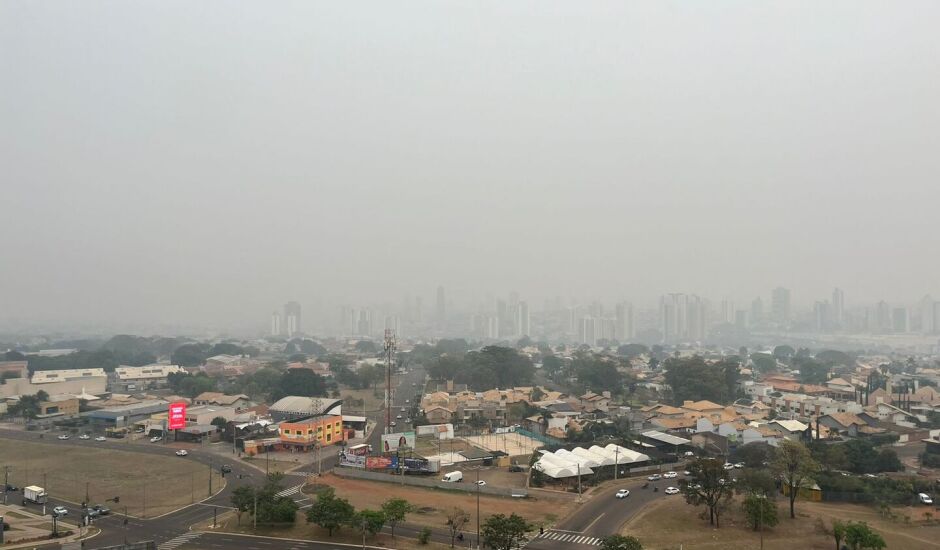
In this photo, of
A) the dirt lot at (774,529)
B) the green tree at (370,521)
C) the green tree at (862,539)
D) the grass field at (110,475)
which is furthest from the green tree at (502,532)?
the grass field at (110,475)

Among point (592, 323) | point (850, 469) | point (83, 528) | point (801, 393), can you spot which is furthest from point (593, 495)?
point (592, 323)

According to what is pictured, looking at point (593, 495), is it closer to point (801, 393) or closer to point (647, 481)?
point (647, 481)

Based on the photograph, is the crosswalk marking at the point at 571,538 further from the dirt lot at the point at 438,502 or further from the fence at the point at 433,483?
the fence at the point at 433,483

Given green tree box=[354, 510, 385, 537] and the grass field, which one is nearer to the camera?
green tree box=[354, 510, 385, 537]

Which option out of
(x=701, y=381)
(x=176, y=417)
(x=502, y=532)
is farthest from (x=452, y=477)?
(x=701, y=381)

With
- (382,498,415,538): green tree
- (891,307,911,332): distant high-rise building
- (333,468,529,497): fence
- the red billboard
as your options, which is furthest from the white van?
(891,307,911,332): distant high-rise building

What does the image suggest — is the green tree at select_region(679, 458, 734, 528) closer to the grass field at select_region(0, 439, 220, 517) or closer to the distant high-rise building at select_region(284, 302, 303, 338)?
the grass field at select_region(0, 439, 220, 517)

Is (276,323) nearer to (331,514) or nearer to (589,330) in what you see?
(589,330)
